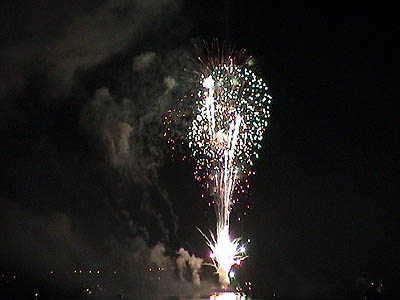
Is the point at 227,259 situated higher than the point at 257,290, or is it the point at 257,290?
the point at 257,290

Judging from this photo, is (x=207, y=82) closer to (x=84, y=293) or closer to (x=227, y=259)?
(x=227, y=259)

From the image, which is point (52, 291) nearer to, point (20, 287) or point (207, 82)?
point (20, 287)

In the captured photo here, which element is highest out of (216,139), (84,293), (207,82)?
(84,293)

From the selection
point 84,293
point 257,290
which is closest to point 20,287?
point 84,293

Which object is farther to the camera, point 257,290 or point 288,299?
point 257,290

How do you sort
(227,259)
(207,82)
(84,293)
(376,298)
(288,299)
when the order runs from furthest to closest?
(84,293)
(288,299)
(376,298)
(227,259)
(207,82)

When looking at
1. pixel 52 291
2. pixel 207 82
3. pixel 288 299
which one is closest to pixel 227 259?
pixel 207 82

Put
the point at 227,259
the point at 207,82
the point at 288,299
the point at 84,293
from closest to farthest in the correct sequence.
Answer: the point at 207,82 → the point at 227,259 → the point at 288,299 → the point at 84,293

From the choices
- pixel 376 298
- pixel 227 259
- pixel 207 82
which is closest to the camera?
pixel 207 82

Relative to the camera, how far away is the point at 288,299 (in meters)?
153

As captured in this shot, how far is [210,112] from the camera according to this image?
4303 cm

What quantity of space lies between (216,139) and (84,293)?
6532 inches

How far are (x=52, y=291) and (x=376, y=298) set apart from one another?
448ft

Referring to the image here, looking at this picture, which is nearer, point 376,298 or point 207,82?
point 207,82
